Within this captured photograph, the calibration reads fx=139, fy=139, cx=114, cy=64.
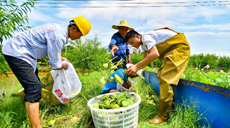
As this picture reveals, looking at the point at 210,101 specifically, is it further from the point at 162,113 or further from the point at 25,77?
the point at 25,77

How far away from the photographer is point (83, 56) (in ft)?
19.8

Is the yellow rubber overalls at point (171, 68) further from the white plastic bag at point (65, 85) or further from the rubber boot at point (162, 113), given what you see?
the white plastic bag at point (65, 85)

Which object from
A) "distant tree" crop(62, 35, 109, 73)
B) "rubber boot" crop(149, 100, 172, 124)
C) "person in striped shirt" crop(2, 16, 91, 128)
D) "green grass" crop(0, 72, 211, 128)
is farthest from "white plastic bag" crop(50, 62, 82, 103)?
"distant tree" crop(62, 35, 109, 73)

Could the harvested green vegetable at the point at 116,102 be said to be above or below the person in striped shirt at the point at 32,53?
below

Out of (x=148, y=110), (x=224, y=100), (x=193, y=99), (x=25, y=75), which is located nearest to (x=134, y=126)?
(x=148, y=110)

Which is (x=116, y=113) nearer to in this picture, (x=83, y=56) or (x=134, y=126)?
(x=134, y=126)

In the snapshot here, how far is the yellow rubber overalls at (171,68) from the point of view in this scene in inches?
75.3

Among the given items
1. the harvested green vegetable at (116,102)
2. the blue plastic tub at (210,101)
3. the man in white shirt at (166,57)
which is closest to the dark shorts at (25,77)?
the harvested green vegetable at (116,102)

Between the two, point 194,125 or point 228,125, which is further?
point 194,125

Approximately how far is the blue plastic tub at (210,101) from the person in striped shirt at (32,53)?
180cm

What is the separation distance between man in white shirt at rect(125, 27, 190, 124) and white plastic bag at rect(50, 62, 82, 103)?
3.27 feet

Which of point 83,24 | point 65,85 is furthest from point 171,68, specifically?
point 65,85

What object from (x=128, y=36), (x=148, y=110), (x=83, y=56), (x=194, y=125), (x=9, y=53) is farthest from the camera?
(x=83, y=56)

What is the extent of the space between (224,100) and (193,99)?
1.61ft
